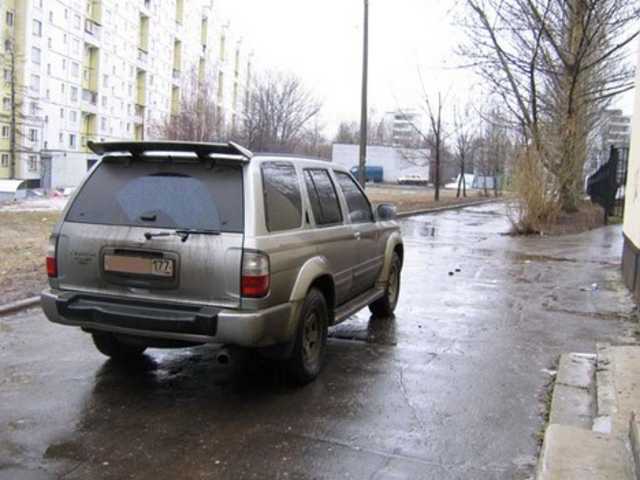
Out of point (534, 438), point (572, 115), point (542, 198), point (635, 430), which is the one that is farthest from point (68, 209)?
point (572, 115)

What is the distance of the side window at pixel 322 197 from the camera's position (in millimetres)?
5445

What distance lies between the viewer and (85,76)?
59.8m

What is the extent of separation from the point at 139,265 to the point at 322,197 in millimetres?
1840

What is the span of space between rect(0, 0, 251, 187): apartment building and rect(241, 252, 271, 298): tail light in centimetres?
3447

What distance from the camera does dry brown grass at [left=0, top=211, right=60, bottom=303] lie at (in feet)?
27.2

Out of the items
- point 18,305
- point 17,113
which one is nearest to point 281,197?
point 18,305

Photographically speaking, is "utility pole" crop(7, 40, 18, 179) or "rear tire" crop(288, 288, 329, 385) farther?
"utility pole" crop(7, 40, 18, 179)

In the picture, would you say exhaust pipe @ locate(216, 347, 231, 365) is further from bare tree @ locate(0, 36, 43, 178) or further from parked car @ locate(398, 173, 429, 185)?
parked car @ locate(398, 173, 429, 185)

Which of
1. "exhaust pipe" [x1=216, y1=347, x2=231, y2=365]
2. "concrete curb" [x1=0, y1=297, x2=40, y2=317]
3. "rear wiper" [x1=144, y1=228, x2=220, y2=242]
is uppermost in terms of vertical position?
"rear wiper" [x1=144, y1=228, x2=220, y2=242]

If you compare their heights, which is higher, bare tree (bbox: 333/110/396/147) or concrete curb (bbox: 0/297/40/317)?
bare tree (bbox: 333/110/396/147)

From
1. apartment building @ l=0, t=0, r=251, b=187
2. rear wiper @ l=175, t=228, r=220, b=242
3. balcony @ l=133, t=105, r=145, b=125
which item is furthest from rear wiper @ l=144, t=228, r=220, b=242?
balcony @ l=133, t=105, r=145, b=125

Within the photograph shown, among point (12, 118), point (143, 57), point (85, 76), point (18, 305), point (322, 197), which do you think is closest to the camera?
point (322, 197)

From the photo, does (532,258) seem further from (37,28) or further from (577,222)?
(37,28)

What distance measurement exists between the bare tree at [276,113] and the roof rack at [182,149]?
35.5 meters
